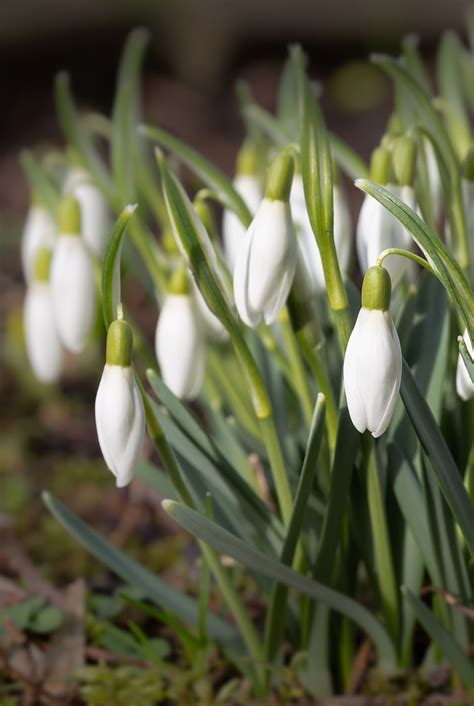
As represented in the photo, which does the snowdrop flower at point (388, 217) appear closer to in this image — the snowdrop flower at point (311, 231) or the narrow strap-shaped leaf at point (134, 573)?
the snowdrop flower at point (311, 231)

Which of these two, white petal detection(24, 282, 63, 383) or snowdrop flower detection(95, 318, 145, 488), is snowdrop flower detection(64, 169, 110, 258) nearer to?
white petal detection(24, 282, 63, 383)

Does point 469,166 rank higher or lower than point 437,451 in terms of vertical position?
higher

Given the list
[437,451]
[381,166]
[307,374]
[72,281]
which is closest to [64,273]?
[72,281]

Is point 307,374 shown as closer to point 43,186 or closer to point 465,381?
point 465,381

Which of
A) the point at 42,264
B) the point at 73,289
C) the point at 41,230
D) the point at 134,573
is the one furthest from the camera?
the point at 41,230

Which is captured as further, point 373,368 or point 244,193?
point 244,193

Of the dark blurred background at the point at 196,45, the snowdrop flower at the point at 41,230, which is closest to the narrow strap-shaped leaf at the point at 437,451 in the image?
the snowdrop flower at the point at 41,230
